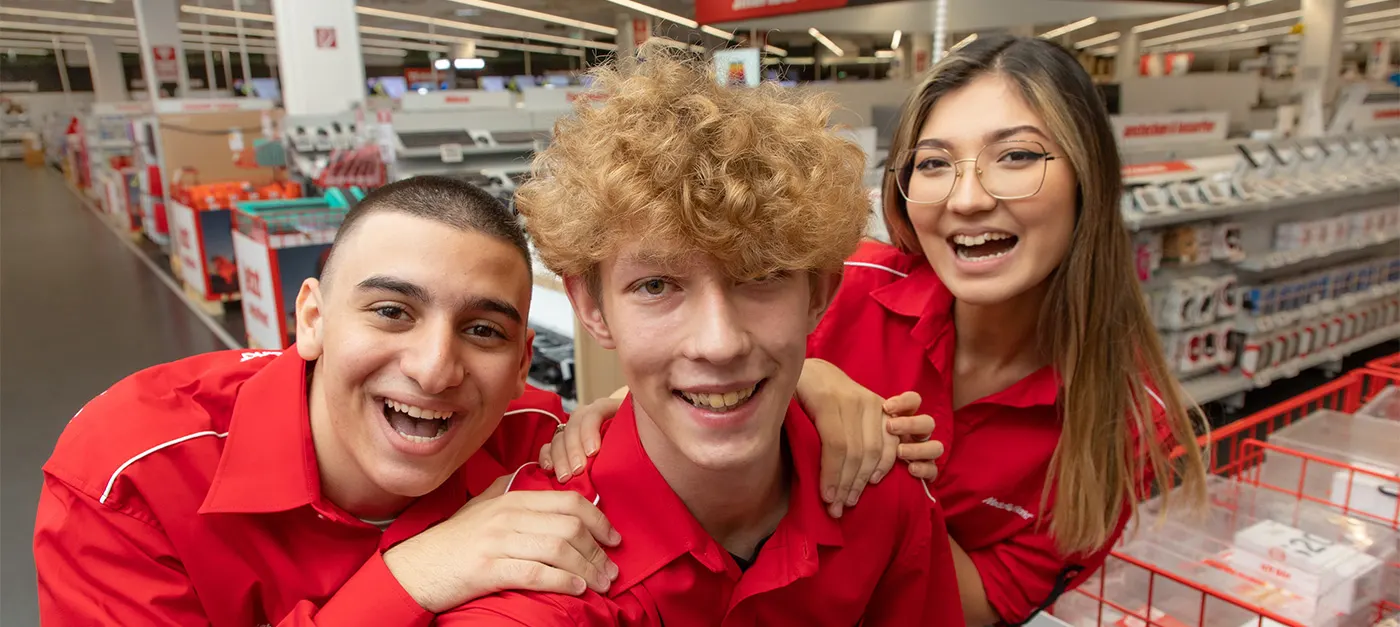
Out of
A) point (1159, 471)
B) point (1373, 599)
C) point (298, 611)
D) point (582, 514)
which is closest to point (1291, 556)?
point (1373, 599)

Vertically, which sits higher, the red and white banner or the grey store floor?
the red and white banner

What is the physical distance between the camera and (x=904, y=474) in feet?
4.52

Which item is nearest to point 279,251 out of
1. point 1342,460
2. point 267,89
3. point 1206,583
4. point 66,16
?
point 1206,583

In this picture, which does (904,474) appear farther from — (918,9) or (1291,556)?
(918,9)

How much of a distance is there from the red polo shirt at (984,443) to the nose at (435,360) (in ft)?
3.09

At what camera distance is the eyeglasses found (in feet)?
5.02

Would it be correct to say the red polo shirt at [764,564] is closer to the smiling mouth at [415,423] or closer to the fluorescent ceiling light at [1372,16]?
the smiling mouth at [415,423]

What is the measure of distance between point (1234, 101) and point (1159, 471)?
10214 mm

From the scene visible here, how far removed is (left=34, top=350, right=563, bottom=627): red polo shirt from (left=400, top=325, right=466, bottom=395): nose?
0.90ft

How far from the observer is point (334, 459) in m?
1.42

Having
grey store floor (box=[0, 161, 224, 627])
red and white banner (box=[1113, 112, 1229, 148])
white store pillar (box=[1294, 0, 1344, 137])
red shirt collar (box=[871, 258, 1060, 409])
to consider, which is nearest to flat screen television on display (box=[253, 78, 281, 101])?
grey store floor (box=[0, 161, 224, 627])

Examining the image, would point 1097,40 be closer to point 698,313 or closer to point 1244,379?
point 1244,379

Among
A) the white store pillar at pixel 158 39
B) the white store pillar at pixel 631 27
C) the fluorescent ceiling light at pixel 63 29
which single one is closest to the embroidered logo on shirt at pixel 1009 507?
the white store pillar at pixel 158 39

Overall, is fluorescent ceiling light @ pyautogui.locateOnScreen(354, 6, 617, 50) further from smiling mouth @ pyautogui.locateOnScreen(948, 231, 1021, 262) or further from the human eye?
the human eye
